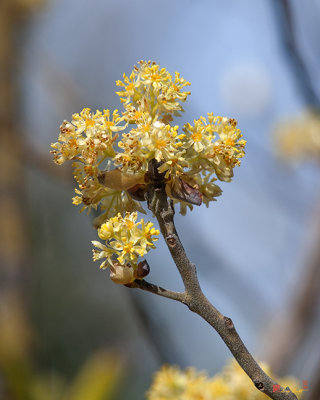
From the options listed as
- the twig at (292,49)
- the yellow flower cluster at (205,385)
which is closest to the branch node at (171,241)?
the yellow flower cluster at (205,385)

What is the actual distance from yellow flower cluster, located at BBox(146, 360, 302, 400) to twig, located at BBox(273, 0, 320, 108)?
25.1 inches

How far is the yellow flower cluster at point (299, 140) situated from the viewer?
2383 mm

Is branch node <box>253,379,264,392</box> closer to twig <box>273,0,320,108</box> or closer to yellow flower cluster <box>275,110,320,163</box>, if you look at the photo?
twig <box>273,0,320,108</box>

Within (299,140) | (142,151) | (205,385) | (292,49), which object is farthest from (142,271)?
(299,140)

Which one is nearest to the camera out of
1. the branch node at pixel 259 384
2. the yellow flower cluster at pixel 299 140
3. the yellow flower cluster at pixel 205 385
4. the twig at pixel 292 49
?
the branch node at pixel 259 384

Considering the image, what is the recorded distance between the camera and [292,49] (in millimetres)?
1099

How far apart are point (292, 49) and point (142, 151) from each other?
24.6 inches

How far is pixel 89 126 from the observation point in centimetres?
66

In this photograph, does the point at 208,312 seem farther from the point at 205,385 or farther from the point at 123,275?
the point at 205,385

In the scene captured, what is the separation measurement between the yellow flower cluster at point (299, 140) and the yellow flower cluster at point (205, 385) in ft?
5.41

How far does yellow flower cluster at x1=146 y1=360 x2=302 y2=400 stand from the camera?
0.79 meters

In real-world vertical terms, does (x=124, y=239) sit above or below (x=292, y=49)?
below

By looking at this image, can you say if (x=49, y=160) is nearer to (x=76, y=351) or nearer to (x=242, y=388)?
(x=242, y=388)

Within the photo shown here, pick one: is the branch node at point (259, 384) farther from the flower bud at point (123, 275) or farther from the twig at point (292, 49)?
the twig at point (292, 49)
